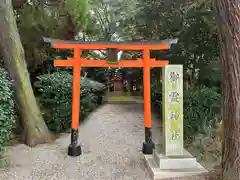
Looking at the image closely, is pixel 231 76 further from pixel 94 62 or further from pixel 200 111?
pixel 200 111

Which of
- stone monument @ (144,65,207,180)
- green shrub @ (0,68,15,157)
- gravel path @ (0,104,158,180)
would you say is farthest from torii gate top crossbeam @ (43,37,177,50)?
gravel path @ (0,104,158,180)

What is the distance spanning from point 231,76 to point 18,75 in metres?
4.56

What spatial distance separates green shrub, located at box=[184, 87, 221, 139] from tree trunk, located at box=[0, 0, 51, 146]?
3.54 m

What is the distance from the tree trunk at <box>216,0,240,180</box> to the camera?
3.33 m

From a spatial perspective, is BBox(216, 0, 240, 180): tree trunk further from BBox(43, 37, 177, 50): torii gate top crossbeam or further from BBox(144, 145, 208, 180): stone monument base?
BBox(43, 37, 177, 50): torii gate top crossbeam

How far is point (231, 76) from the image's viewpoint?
3379mm

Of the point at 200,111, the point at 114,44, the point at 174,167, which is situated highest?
the point at 114,44

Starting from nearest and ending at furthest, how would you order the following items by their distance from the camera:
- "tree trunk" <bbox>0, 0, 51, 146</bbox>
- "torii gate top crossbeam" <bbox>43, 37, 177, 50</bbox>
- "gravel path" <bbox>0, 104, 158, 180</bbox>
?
1. "gravel path" <bbox>0, 104, 158, 180</bbox>
2. "torii gate top crossbeam" <bbox>43, 37, 177, 50</bbox>
3. "tree trunk" <bbox>0, 0, 51, 146</bbox>

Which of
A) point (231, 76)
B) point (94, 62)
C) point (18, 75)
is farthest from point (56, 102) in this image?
point (231, 76)

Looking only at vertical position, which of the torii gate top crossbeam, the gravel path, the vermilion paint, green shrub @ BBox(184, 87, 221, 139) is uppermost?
the torii gate top crossbeam

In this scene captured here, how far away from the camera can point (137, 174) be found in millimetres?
4664

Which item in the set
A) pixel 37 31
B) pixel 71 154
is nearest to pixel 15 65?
pixel 71 154

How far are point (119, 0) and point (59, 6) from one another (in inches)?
319

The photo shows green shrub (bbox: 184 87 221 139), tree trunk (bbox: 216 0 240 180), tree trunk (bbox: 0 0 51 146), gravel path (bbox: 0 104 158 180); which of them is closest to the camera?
tree trunk (bbox: 216 0 240 180)
